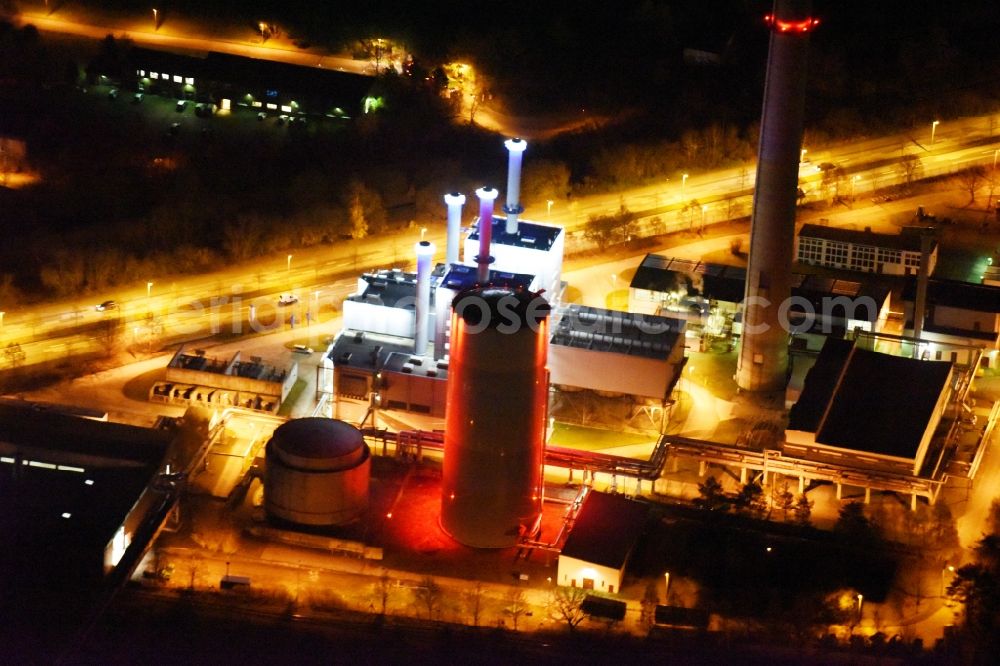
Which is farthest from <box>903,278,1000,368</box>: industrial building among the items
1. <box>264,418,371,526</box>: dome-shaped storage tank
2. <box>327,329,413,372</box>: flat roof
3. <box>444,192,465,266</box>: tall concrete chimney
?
<box>264,418,371,526</box>: dome-shaped storage tank

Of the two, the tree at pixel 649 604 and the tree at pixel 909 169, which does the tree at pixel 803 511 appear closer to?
the tree at pixel 649 604

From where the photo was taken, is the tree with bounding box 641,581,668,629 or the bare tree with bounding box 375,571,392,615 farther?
the bare tree with bounding box 375,571,392,615

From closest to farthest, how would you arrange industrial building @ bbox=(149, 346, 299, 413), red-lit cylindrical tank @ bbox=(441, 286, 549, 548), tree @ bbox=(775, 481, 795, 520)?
red-lit cylindrical tank @ bbox=(441, 286, 549, 548) < tree @ bbox=(775, 481, 795, 520) < industrial building @ bbox=(149, 346, 299, 413)

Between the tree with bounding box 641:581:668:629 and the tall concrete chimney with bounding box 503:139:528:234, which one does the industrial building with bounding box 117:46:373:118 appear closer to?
the tall concrete chimney with bounding box 503:139:528:234

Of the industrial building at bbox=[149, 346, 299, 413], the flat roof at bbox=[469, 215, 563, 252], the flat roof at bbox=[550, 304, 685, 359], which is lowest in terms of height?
the industrial building at bbox=[149, 346, 299, 413]

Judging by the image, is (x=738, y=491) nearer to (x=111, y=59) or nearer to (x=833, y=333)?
(x=833, y=333)

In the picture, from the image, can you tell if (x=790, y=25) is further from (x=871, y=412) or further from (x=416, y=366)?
(x=416, y=366)

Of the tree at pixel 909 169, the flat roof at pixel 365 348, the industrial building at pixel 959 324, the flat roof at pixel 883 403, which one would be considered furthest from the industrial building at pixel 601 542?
the tree at pixel 909 169
